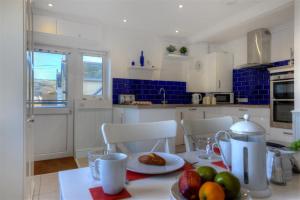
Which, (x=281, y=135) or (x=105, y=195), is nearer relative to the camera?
(x=105, y=195)

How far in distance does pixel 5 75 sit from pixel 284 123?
3499mm

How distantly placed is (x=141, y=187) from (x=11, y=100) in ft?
3.95

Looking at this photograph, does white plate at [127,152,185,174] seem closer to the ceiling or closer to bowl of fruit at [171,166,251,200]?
bowl of fruit at [171,166,251,200]

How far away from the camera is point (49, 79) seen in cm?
341

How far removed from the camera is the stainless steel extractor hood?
12.0ft

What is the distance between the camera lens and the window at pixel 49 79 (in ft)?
10.8

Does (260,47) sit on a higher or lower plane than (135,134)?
higher

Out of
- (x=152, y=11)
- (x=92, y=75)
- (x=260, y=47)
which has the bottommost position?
(x=92, y=75)

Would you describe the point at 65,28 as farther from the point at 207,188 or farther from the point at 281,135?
the point at 281,135

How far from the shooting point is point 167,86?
445 centimetres

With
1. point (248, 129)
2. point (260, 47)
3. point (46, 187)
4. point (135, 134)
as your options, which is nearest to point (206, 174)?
point (248, 129)

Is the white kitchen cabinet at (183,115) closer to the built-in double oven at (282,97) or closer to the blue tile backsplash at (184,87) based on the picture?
the blue tile backsplash at (184,87)

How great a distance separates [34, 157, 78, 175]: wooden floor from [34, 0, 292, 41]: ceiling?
2.40 meters

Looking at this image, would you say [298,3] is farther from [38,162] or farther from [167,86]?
[38,162]
